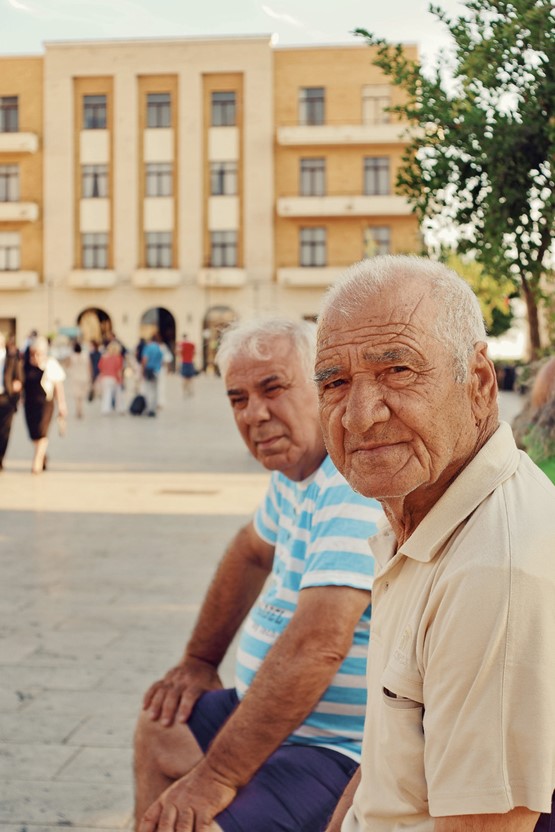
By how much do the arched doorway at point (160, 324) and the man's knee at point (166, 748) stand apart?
160 feet

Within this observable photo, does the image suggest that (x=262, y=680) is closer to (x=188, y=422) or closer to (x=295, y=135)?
(x=188, y=422)

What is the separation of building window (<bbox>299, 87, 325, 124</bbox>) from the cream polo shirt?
4995 centimetres

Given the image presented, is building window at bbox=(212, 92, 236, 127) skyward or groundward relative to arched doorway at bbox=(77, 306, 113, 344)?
skyward

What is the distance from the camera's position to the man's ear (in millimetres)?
1716

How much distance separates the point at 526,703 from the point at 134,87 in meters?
52.0

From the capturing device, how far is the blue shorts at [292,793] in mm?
2387

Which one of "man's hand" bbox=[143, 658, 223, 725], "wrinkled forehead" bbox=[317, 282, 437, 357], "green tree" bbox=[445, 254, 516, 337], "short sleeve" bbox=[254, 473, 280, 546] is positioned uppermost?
"green tree" bbox=[445, 254, 516, 337]

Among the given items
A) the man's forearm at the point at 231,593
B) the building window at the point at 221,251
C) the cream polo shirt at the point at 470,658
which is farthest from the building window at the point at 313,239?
the cream polo shirt at the point at 470,658

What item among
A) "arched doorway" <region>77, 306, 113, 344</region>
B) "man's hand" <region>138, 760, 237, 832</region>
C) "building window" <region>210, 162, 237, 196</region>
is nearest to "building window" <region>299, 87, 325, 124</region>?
"building window" <region>210, 162, 237, 196</region>

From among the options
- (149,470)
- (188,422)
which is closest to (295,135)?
(188,422)

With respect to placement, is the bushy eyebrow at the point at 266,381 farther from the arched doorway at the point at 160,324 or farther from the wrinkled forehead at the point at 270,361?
the arched doorway at the point at 160,324

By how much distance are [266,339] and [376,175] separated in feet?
157

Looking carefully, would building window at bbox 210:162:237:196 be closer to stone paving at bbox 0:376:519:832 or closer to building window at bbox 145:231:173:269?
building window at bbox 145:231:173:269

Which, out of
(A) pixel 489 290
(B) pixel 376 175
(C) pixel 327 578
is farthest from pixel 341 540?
(B) pixel 376 175
